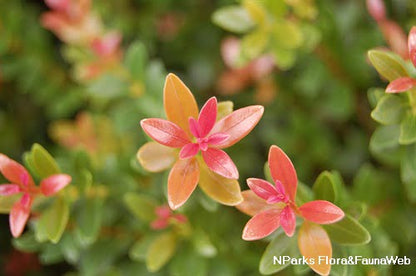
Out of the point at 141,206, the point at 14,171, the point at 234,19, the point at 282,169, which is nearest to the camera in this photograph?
the point at 282,169

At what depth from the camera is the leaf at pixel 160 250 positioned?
929 millimetres

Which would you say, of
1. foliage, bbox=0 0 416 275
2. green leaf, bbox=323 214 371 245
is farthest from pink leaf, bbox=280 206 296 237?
green leaf, bbox=323 214 371 245

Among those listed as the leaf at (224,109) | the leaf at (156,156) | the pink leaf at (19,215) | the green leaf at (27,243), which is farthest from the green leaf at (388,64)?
the green leaf at (27,243)

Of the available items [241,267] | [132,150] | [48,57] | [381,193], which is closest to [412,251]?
[381,193]

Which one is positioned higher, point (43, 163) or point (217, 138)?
point (217, 138)

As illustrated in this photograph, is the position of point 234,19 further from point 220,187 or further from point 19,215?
point 19,215

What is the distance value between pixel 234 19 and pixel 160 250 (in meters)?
0.48

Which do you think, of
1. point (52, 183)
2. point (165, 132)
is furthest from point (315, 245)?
point (52, 183)

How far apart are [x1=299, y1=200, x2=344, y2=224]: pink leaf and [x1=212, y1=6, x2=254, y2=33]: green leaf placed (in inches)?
18.2

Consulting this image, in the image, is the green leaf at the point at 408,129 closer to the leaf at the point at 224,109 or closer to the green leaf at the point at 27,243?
the leaf at the point at 224,109

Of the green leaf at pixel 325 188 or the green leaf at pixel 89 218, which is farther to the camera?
the green leaf at pixel 89 218

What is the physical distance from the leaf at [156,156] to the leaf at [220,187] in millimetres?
52

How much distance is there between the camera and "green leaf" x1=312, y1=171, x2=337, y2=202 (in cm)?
76

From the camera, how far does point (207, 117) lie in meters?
0.70
